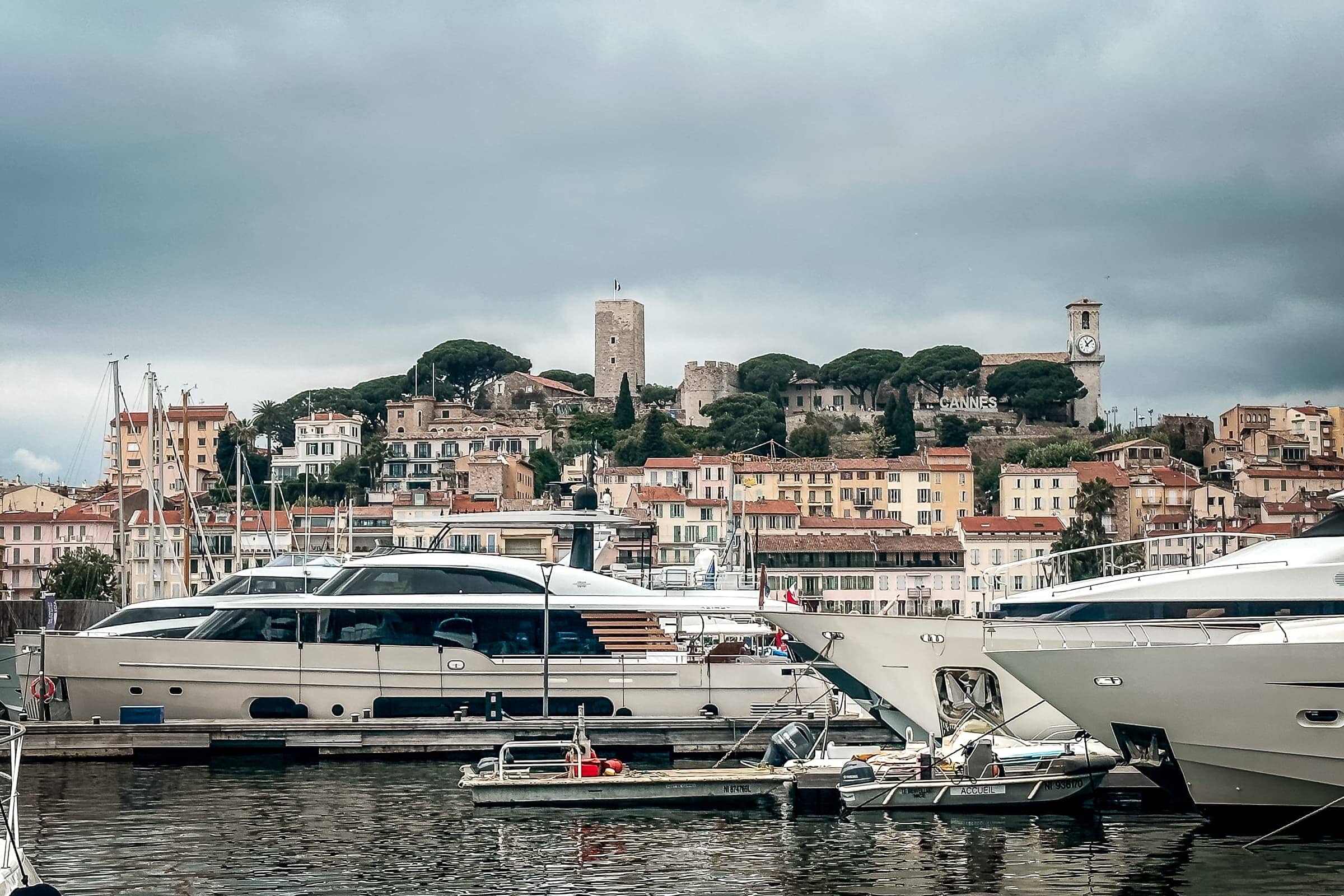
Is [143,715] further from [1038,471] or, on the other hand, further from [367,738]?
[1038,471]

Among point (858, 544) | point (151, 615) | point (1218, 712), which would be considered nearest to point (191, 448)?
point (858, 544)

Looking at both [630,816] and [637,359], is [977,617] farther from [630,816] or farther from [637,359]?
[637,359]

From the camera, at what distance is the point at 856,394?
13638cm

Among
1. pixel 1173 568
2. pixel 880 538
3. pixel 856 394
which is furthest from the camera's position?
pixel 856 394

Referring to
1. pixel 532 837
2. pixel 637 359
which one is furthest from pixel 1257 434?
pixel 532 837

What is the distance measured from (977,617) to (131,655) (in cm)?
1397

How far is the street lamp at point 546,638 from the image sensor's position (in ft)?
86.5

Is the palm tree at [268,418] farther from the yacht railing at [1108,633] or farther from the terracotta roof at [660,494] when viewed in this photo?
the yacht railing at [1108,633]

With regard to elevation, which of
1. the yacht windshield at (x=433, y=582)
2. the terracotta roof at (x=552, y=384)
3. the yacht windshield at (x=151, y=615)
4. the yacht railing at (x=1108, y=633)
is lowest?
the yacht railing at (x=1108, y=633)

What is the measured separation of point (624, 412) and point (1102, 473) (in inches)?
1547

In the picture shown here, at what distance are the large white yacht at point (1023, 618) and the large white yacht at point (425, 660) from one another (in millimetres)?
2096

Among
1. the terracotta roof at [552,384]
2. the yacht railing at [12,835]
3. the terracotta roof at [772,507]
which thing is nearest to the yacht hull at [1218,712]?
the yacht railing at [12,835]

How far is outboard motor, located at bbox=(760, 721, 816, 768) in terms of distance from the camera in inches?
939

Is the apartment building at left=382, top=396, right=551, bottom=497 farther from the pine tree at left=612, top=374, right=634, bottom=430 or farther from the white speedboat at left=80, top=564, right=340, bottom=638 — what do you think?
the white speedboat at left=80, top=564, right=340, bottom=638
